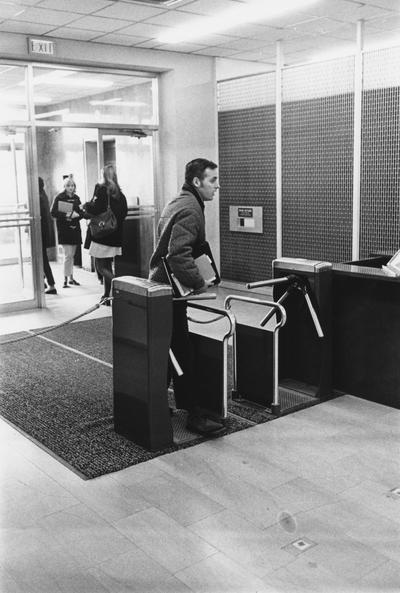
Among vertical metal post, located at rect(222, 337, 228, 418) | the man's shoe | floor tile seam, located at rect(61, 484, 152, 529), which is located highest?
vertical metal post, located at rect(222, 337, 228, 418)

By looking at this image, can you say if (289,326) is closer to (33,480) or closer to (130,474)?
(130,474)

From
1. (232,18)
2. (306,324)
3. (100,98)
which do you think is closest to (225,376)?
(306,324)

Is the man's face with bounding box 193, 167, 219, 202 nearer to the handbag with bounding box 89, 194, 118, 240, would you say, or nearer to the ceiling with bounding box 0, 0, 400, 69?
the ceiling with bounding box 0, 0, 400, 69

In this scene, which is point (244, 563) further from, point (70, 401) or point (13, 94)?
point (13, 94)

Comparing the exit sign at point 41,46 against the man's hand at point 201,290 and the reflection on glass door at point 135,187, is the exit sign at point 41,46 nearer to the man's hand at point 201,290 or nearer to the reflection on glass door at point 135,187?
the reflection on glass door at point 135,187

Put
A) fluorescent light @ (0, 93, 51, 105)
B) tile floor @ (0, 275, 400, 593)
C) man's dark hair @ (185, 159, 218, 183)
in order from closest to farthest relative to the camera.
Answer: tile floor @ (0, 275, 400, 593), man's dark hair @ (185, 159, 218, 183), fluorescent light @ (0, 93, 51, 105)

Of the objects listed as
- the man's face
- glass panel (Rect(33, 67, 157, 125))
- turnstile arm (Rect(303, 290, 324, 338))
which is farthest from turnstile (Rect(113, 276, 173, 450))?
glass panel (Rect(33, 67, 157, 125))

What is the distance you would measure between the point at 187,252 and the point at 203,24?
155 inches

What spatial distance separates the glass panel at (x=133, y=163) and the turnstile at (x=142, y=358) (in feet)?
16.2

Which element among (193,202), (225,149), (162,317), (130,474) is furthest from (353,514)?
(225,149)

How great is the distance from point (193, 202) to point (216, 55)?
5219 millimetres

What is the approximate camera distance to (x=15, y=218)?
743 cm

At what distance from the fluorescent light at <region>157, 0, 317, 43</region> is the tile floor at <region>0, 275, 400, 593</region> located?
4.02m

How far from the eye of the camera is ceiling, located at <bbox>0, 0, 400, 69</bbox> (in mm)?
6055
